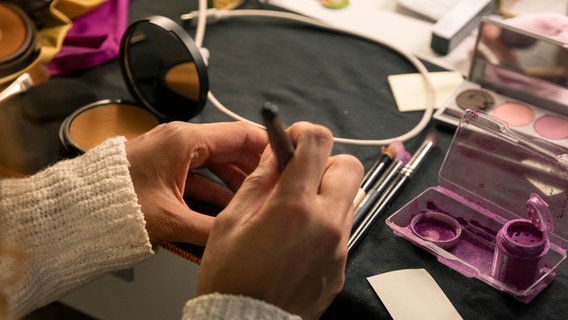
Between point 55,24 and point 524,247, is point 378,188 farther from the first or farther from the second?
point 55,24

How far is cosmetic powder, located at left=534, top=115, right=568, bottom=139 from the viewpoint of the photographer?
76 cm

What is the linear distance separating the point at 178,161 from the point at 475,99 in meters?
0.39

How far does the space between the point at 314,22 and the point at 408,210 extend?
0.41 meters

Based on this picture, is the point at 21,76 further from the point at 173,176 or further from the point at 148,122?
the point at 173,176

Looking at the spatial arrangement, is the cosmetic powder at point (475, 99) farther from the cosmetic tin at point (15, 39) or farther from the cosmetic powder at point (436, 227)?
the cosmetic tin at point (15, 39)

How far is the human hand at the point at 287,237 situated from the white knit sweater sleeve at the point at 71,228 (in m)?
0.12

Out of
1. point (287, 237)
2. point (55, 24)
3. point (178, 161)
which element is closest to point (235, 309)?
point (287, 237)

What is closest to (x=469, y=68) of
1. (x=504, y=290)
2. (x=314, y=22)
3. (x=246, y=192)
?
(x=314, y=22)

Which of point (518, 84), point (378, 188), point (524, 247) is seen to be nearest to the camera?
point (524, 247)

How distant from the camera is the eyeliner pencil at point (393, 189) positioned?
66cm

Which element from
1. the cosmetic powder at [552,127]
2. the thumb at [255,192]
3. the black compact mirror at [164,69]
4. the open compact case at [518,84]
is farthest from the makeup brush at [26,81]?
the cosmetic powder at [552,127]

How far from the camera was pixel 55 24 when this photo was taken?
86 centimetres

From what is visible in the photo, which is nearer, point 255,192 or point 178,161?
point 255,192

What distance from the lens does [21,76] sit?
2.53 ft
